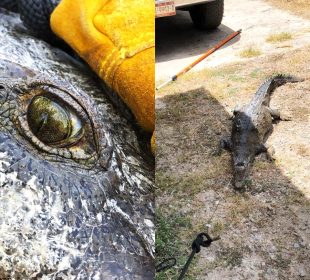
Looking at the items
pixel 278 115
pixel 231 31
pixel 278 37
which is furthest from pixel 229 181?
pixel 278 37

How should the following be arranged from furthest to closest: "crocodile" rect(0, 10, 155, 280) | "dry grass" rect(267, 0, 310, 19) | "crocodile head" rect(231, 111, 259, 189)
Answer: "dry grass" rect(267, 0, 310, 19), "crocodile head" rect(231, 111, 259, 189), "crocodile" rect(0, 10, 155, 280)

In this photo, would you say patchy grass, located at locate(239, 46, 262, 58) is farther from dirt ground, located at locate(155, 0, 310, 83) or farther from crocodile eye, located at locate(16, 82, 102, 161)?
crocodile eye, located at locate(16, 82, 102, 161)

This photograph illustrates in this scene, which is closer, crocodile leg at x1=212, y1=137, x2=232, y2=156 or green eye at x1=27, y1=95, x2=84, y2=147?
green eye at x1=27, y1=95, x2=84, y2=147

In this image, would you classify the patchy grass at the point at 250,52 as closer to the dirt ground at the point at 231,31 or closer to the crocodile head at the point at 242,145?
the dirt ground at the point at 231,31

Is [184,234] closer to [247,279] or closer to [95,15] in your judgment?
[247,279]

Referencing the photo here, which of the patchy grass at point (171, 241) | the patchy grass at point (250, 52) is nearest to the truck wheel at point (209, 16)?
the patchy grass at point (250, 52)

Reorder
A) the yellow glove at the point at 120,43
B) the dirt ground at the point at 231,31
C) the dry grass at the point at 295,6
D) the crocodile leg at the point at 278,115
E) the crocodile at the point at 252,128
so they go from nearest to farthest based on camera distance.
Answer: the yellow glove at the point at 120,43
the crocodile at the point at 252,128
the dirt ground at the point at 231,31
the crocodile leg at the point at 278,115
the dry grass at the point at 295,6

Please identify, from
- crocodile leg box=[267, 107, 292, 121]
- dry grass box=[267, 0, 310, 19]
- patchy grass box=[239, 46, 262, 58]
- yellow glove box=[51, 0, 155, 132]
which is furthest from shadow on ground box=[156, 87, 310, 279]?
dry grass box=[267, 0, 310, 19]
